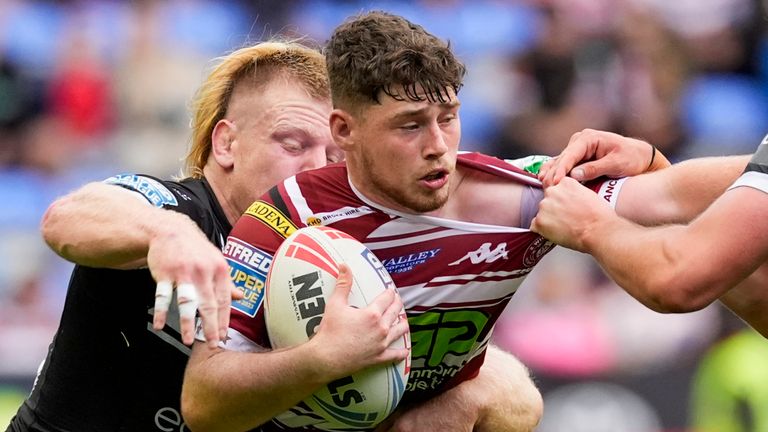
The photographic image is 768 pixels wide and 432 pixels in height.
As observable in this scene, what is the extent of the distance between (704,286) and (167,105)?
7917 mm

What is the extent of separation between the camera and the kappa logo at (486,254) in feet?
15.3

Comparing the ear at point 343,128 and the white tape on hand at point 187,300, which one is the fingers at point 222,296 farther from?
the ear at point 343,128

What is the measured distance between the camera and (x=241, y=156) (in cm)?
558

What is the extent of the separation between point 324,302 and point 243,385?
0.38 metres

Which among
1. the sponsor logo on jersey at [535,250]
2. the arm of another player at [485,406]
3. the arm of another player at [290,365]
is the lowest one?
the arm of another player at [485,406]

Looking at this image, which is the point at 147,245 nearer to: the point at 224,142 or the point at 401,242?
the point at 401,242

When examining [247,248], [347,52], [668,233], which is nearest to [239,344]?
[247,248]

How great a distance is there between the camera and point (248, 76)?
19.0 feet

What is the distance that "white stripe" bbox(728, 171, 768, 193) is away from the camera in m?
4.16

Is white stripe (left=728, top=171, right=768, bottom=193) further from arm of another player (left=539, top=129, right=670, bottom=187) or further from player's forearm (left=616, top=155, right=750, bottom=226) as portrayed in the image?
arm of another player (left=539, top=129, right=670, bottom=187)

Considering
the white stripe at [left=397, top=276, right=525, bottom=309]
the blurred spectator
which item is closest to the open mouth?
the white stripe at [left=397, top=276, right=525, bottom=309]

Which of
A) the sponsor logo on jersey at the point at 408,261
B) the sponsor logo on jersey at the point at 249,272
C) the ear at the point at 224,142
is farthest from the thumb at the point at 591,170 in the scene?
the ear at the point at 224,142

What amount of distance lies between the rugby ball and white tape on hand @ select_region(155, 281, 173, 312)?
0.57 meters

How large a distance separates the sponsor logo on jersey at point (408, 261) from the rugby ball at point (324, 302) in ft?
0.61
